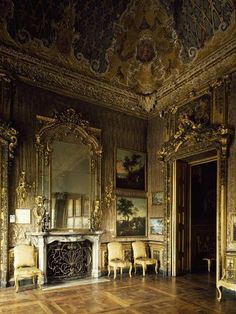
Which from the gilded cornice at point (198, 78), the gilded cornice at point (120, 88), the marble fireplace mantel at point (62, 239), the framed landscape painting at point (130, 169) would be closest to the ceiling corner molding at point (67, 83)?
the gilded cornice at point (120, 88)

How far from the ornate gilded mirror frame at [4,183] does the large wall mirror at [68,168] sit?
2.75 ft

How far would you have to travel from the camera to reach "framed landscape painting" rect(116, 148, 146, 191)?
408 inches

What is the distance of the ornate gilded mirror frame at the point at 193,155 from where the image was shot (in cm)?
796

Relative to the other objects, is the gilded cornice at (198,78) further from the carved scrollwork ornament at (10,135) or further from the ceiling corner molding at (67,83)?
the carved scrollwork ornament at (10,135)

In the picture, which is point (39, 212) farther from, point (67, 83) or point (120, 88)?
point (120, 88)

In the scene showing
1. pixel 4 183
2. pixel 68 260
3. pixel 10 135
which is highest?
pixel 10 135

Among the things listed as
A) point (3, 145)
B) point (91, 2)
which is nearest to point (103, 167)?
point (3, 145)

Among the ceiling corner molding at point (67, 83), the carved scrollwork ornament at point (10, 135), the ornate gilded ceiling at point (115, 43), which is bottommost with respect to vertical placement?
the carved scrollwork ornament at point (10, 135)

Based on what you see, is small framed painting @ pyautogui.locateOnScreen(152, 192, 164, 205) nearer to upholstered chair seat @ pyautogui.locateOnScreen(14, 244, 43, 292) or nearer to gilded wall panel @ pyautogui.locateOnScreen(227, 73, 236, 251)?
gilded wall panel @ pyautogui.locateOnScreen(227, 73, 236, 251)

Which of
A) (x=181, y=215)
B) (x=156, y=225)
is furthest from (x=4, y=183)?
(x=181, y=215)

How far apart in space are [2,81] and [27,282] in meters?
5.37

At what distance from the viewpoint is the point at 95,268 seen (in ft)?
29.9

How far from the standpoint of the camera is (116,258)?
365 inches

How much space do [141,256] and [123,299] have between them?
3.08 metres
